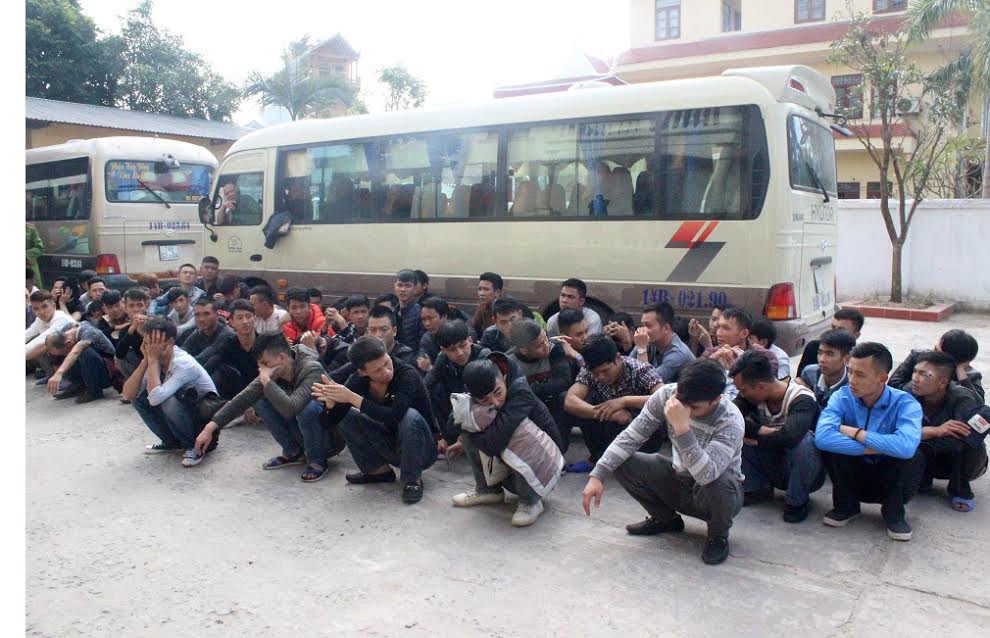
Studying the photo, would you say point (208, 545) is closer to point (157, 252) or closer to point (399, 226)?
point (399, 226)

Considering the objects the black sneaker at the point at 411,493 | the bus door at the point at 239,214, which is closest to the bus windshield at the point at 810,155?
the black sneaker at the point at 411,493

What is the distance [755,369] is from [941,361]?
3.52ft

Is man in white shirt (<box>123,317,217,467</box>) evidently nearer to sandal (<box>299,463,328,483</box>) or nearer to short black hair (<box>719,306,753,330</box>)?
sandal (<box>299,463,328,483</box>)

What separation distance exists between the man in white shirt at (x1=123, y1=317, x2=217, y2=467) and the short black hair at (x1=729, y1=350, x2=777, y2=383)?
3.60 metres

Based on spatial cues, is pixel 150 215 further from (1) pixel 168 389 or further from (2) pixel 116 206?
(1) pixel 168 389

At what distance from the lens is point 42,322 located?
7953 millimetres

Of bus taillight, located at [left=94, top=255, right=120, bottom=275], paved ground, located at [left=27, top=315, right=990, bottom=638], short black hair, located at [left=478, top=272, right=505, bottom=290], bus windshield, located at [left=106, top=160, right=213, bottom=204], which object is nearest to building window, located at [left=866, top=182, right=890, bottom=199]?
bus windshield, located at [left=106, top=160, right=213, bottom=204]

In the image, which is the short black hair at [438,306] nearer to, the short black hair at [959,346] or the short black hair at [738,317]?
the short black hair at [738,317]

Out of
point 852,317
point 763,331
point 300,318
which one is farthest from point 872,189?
point 300,318

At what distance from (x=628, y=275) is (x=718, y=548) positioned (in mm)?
3520

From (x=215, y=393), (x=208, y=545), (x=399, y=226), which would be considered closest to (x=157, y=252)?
(x=399, y=226)

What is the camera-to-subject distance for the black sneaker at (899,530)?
3.88m

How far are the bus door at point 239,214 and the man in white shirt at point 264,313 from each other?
8.57ft

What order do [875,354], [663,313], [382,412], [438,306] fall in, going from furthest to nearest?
[438,306] → [663,313] → [382,412] → [875,354]
